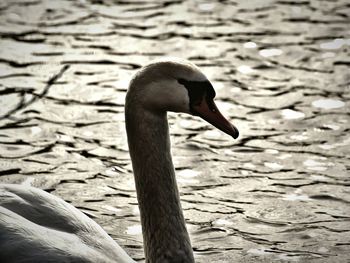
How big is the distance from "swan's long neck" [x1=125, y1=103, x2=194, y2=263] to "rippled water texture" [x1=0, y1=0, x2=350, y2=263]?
0.86 m

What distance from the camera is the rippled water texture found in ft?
25.2

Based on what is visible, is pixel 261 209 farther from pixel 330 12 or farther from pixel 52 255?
pixel 330 12

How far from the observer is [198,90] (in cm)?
618

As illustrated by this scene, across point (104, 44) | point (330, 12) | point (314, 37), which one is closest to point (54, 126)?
point (104, 44)

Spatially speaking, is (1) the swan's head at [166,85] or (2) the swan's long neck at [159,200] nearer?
(1) the swan's head at [166,85]

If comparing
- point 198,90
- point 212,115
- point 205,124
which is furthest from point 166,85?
point 205,124

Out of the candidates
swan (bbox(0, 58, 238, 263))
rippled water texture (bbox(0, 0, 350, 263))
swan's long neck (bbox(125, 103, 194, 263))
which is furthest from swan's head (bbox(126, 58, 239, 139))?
rippled water texture (bbox(0, 0, 350, 263))

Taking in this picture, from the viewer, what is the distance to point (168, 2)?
12227mm

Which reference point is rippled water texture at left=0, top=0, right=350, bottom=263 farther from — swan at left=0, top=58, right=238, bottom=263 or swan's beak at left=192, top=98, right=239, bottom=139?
swan's beak at left=192, top=98, right=239, bottom=139

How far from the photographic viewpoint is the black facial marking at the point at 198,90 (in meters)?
6.14

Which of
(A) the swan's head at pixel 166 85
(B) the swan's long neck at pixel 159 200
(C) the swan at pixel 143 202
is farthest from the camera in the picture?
(B) the swan's long neck at pixel 159 200

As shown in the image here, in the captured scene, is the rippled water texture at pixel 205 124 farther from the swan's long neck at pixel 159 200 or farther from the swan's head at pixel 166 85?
the swan's head at pixel 166 85

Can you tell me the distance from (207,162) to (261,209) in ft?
2.90

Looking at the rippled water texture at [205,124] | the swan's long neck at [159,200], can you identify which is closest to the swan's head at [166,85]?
the swan's long neck at [159,200]
